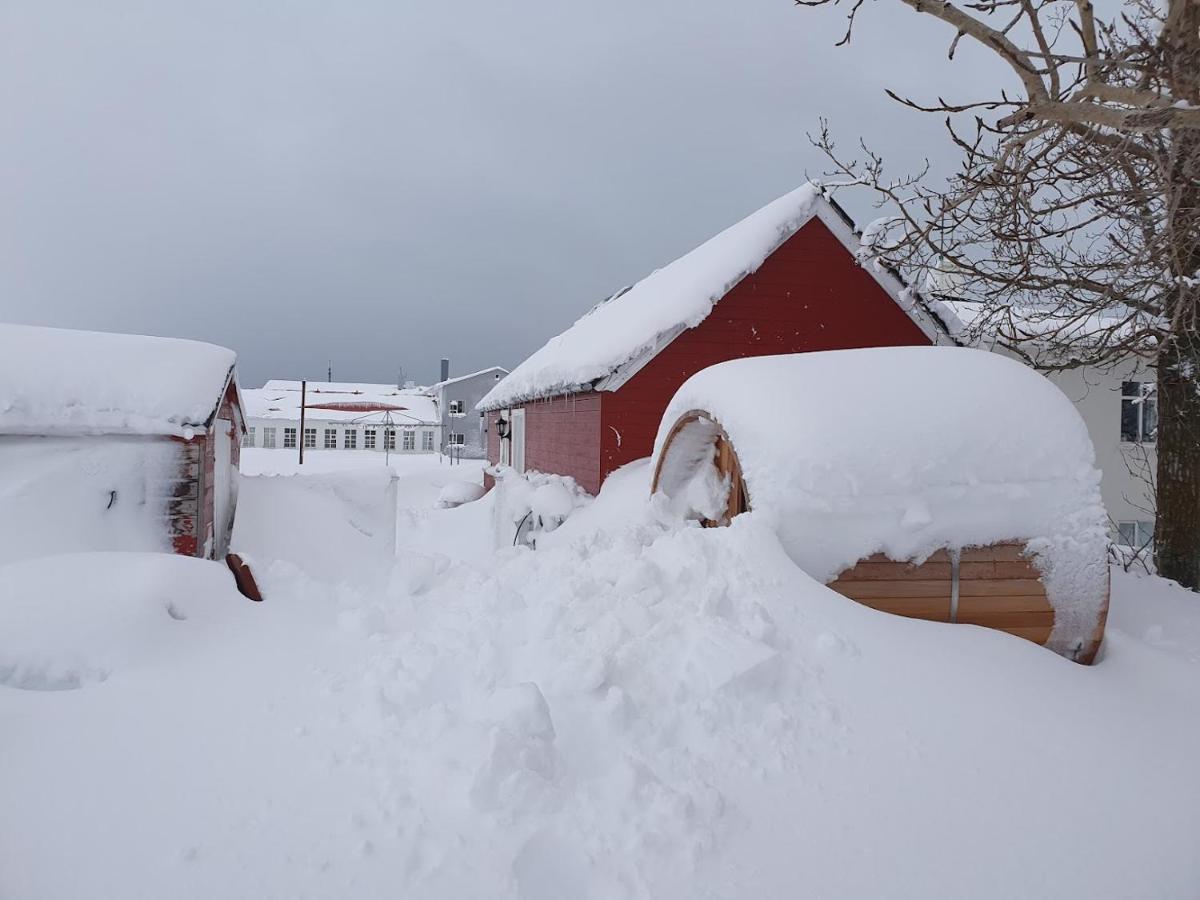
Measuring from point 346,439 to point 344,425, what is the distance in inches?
38.6

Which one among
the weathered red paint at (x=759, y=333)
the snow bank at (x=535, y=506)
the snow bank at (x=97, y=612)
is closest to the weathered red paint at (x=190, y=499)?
the snow bank at (x=97, y=612)

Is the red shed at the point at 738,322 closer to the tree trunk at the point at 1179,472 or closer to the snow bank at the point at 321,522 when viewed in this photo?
the snow bank at the point at 321,522

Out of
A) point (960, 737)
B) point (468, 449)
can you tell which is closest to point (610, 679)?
point (960, 737)

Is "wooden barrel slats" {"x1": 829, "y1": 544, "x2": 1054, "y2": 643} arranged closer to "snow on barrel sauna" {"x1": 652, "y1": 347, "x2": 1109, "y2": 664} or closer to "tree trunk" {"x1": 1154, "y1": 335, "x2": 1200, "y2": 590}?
"snow on barrel sauna" {"x1": 652, "y1": 347, "x2": 1109, "y2": 664}

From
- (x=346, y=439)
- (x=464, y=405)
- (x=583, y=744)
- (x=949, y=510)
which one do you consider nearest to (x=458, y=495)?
(x=949, y=510)

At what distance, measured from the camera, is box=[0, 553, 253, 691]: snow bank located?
9.09ft

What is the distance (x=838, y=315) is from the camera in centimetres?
1037

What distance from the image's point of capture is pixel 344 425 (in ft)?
138

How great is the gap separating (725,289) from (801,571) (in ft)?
22.3

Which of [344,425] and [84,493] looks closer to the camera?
[84,493]

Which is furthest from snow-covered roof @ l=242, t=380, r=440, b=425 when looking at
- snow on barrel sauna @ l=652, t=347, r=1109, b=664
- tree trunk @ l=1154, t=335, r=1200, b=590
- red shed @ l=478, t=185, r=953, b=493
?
snow on barrel sauna @ l=652, t=347, r=1109, b=664

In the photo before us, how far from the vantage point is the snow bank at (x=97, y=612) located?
2.77m

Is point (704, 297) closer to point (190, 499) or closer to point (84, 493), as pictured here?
point (190, 499)

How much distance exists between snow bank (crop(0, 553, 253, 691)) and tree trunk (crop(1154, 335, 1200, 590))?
24.0ft
